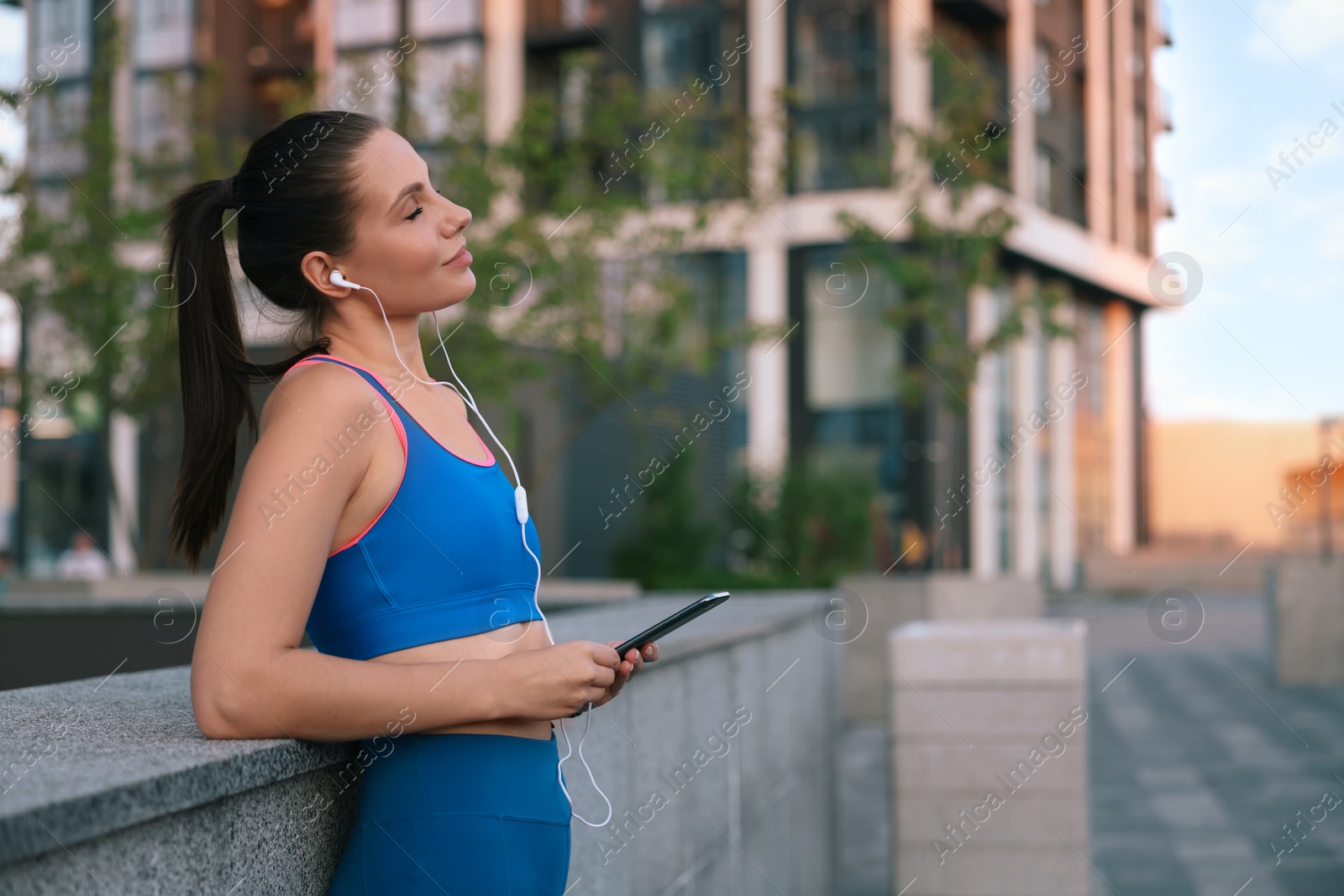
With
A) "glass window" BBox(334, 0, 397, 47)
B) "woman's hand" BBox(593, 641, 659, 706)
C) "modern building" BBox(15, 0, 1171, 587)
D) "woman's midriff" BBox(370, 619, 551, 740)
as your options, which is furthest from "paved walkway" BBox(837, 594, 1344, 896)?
"glass window" BBox(334, 0, 397, 47)

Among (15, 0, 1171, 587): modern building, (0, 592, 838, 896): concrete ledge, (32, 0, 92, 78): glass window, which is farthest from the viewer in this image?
(15, 0, 1171, 587): modern building

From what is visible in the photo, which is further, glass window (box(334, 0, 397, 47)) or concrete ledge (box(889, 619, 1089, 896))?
glass window (box(334, 0, 397, 47))

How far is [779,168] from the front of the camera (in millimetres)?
13938

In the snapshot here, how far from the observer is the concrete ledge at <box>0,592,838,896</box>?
1523 mm

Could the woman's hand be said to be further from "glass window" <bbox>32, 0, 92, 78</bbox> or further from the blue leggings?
"glass window" <bbox>32, 0, 92, 78</bbox>

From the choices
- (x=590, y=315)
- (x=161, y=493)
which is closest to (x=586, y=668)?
(x=590, y=315)

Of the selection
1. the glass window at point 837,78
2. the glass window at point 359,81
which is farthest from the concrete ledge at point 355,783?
the glass window at point 837,78

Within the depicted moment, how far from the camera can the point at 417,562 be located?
1.80 metres

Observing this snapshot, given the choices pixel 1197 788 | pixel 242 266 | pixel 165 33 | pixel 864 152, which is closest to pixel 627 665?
pixel 242 266

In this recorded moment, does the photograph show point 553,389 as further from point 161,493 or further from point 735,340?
point 161,493

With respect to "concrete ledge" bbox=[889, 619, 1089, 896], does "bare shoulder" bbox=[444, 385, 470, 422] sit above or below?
above

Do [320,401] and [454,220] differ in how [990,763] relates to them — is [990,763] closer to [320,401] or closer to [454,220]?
[454,220]

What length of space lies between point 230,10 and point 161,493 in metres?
16.3

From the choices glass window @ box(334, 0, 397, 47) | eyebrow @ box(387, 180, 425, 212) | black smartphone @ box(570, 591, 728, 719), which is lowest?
black smartphone @ box(570, 591, 728, 719)
